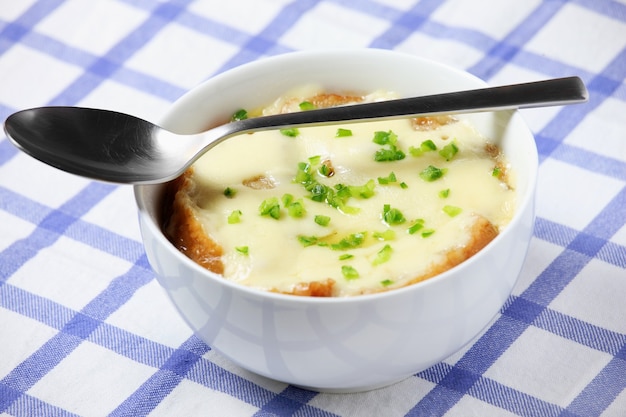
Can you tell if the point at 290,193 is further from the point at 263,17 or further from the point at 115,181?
the point at 263,17

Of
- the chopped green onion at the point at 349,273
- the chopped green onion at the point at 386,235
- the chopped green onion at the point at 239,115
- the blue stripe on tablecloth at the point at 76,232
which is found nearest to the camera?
the chopped green onion at the point at 349,273

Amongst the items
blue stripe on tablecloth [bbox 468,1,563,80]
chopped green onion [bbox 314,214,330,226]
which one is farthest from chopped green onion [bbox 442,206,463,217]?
blue stripe on tablecloth [bbox 468,1,563,80]

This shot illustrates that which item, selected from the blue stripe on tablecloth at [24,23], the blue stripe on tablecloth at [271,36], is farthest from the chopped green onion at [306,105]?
the blue stripe on tablecloth at [24,23]

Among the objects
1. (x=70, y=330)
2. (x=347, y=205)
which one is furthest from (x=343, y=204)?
(x=70, y=330)

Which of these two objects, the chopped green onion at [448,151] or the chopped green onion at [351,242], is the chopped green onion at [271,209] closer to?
the chopped green onion at [351,242]

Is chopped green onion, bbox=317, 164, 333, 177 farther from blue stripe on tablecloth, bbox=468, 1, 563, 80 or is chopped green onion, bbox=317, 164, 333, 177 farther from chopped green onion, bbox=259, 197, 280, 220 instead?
blue stripe on tablecloth, bbox=468, 1, 563, 80

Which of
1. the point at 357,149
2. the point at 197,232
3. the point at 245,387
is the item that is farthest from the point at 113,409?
the point at 357,149
